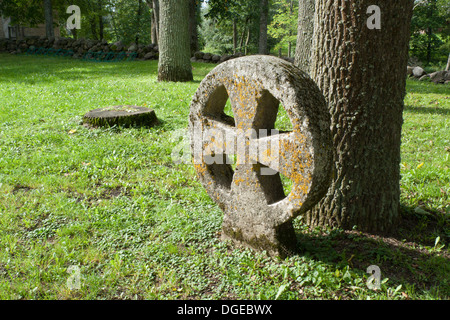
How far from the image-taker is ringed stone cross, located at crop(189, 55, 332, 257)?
2545 mm

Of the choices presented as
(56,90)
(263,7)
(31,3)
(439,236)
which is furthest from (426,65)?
(31,3)

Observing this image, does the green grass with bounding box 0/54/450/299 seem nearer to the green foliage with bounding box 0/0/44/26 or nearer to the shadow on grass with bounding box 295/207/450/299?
the shadow on grass with bounding box 295/207/450/299

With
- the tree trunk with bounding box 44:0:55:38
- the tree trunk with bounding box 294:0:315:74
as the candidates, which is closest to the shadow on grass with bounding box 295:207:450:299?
the tree trunk with bounding box 294:0:315:74

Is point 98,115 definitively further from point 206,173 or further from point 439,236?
point 439,236

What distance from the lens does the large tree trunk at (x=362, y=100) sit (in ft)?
10.0

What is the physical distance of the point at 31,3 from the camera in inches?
1058

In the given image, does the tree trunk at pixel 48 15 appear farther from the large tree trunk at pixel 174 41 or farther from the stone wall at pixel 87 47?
the large tree trunk at pixel 174 41

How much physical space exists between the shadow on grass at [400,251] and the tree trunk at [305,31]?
5571 mm

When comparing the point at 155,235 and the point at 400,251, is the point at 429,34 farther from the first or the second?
the point at 155,235

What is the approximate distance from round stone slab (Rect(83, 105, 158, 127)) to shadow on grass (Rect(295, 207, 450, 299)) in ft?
13.4

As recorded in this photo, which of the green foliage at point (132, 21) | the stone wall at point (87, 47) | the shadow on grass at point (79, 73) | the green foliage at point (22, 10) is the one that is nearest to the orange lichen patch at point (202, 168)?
the shadow on grass at point (79, 73)

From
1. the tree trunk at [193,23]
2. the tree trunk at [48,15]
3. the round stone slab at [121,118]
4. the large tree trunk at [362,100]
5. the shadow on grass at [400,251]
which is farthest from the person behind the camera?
the tree trunk at [48,15]

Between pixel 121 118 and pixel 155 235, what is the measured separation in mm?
3483
